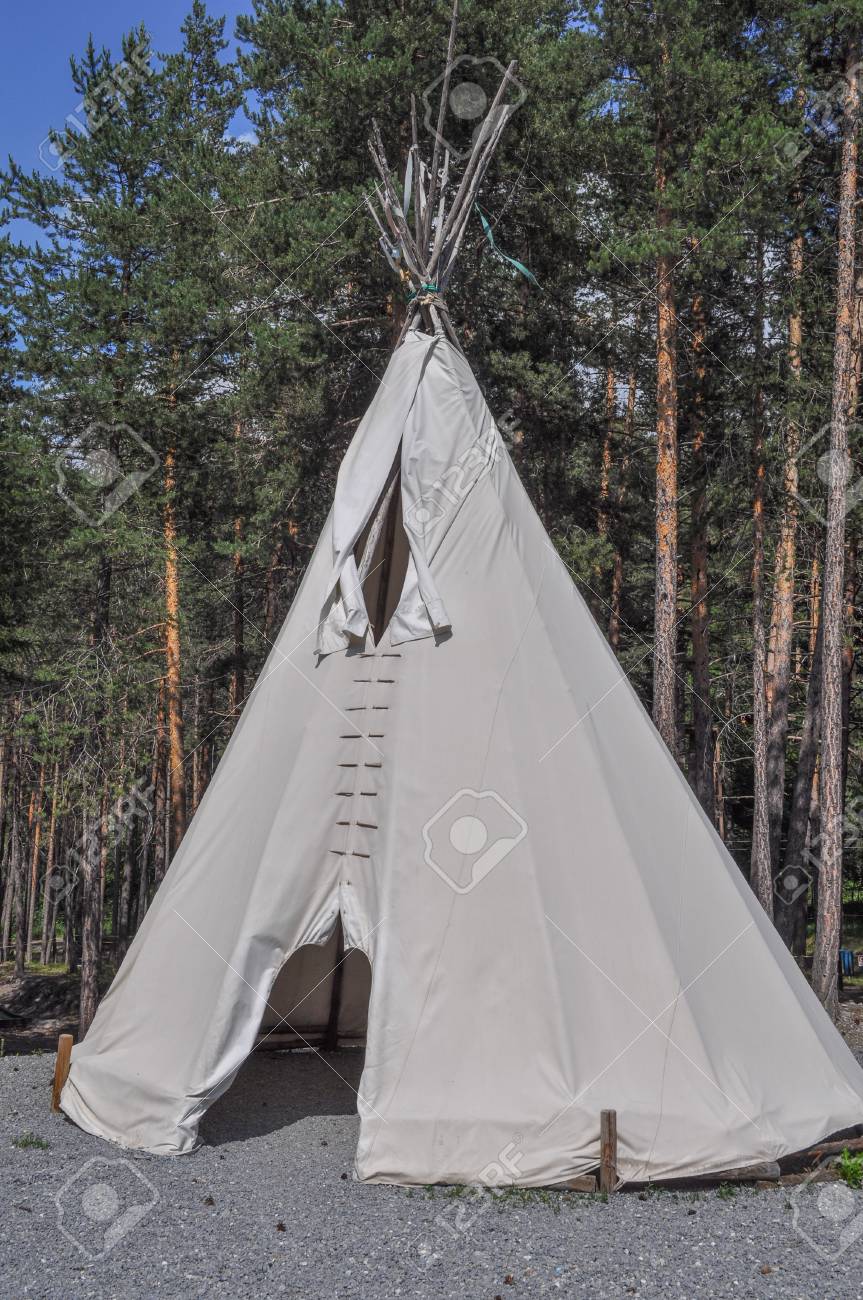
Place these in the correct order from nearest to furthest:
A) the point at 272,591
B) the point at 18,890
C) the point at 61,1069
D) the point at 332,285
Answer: the point at 61,1069
the point at 332,285
the point at 272,591
the point at 18,890

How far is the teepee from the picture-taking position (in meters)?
5.23

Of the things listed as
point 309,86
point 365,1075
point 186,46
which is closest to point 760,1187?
point 365,1075

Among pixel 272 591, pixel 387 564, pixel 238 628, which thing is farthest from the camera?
pixel 238 628

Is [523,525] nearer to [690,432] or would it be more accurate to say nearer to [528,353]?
[528,353]

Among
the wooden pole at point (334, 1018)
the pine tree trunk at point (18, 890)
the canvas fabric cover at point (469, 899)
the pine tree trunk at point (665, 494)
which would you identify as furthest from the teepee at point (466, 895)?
the pine tree trunk at point (18, 890)

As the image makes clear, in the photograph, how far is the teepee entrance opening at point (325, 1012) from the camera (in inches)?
355

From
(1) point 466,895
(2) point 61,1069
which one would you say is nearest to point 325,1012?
(2) point 61,1069

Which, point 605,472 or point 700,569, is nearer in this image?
point 700,569

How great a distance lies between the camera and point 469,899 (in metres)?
5.61

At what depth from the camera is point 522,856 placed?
5.73m

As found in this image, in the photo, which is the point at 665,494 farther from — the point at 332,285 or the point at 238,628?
the point at 238,628

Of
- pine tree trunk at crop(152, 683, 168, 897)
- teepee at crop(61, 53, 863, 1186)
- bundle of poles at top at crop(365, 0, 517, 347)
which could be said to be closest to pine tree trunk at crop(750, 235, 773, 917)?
bundle of poles at top at crop(365, 0, 517, 347)

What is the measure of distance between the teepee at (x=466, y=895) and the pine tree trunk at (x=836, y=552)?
6.10 meters

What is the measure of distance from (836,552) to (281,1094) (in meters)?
8.38
